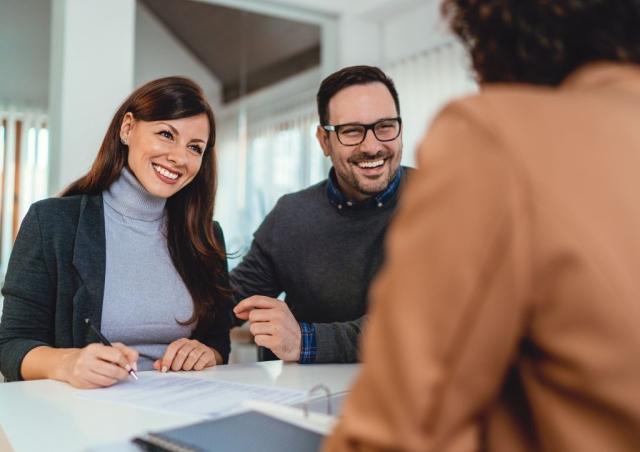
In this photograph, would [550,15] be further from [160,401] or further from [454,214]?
[160,401]

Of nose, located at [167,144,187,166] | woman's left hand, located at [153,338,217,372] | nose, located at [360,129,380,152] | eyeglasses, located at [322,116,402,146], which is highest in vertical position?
eyeglasses, located at [322,116,402,146]

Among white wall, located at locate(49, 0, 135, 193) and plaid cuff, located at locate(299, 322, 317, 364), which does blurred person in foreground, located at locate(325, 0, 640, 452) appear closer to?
plaid cuff, located at locate(299, 322, 317, 364)

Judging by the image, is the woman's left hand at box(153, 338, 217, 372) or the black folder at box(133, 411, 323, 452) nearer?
the black folder at box(133, 411, 323, 452)

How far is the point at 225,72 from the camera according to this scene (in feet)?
12.3

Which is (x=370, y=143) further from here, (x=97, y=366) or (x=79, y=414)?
(x=79, y=414)

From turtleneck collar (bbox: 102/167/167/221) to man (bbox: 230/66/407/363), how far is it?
1.21ft

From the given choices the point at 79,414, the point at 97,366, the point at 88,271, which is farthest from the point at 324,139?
the point at 79,414

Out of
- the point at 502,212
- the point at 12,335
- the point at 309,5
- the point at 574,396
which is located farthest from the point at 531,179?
the point at 309,5

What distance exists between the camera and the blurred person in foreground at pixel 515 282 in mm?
403

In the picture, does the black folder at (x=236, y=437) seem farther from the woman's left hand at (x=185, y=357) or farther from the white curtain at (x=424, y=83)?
the white curtain at (x=424, y=83)

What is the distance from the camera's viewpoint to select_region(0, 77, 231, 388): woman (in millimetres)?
1485

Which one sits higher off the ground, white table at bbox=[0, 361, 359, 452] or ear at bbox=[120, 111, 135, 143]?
ear at bbox=[120, 111, 135, 143]

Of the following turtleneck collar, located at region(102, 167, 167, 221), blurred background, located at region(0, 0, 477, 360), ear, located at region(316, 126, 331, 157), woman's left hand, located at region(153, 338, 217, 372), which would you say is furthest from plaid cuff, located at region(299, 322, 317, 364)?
blurred background, located at region(0, 0, 477, 360)

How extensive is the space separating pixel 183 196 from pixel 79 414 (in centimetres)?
103
